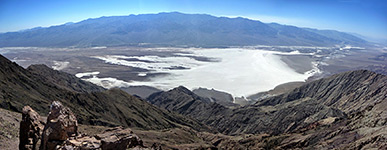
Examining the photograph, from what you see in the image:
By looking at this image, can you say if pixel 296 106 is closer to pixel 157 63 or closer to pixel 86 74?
pixel 86 74

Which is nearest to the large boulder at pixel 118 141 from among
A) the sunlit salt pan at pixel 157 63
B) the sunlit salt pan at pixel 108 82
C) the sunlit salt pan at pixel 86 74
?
the sunlit salt pan at pixel 108 82

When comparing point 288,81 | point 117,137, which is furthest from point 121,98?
point 288,81

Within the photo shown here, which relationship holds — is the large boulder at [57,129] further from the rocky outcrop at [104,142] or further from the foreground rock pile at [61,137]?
the rocky outcrop at [104,142]

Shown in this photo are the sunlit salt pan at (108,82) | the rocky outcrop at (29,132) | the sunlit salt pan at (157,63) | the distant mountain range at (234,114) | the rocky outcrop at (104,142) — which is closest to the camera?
the rocky outcrop at (104,142)

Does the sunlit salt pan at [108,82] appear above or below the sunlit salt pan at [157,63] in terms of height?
below

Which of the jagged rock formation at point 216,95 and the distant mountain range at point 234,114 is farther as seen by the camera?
the jagged rock formation at point 216,95

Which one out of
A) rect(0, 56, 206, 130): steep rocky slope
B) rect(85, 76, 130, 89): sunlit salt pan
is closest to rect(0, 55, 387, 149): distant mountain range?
rect(0, 56, 206, 130): steep rocky slope

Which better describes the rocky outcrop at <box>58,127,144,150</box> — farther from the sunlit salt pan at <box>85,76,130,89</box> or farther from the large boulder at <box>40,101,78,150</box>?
the sunlit salt pan at <box>85,76,130,89</box>
